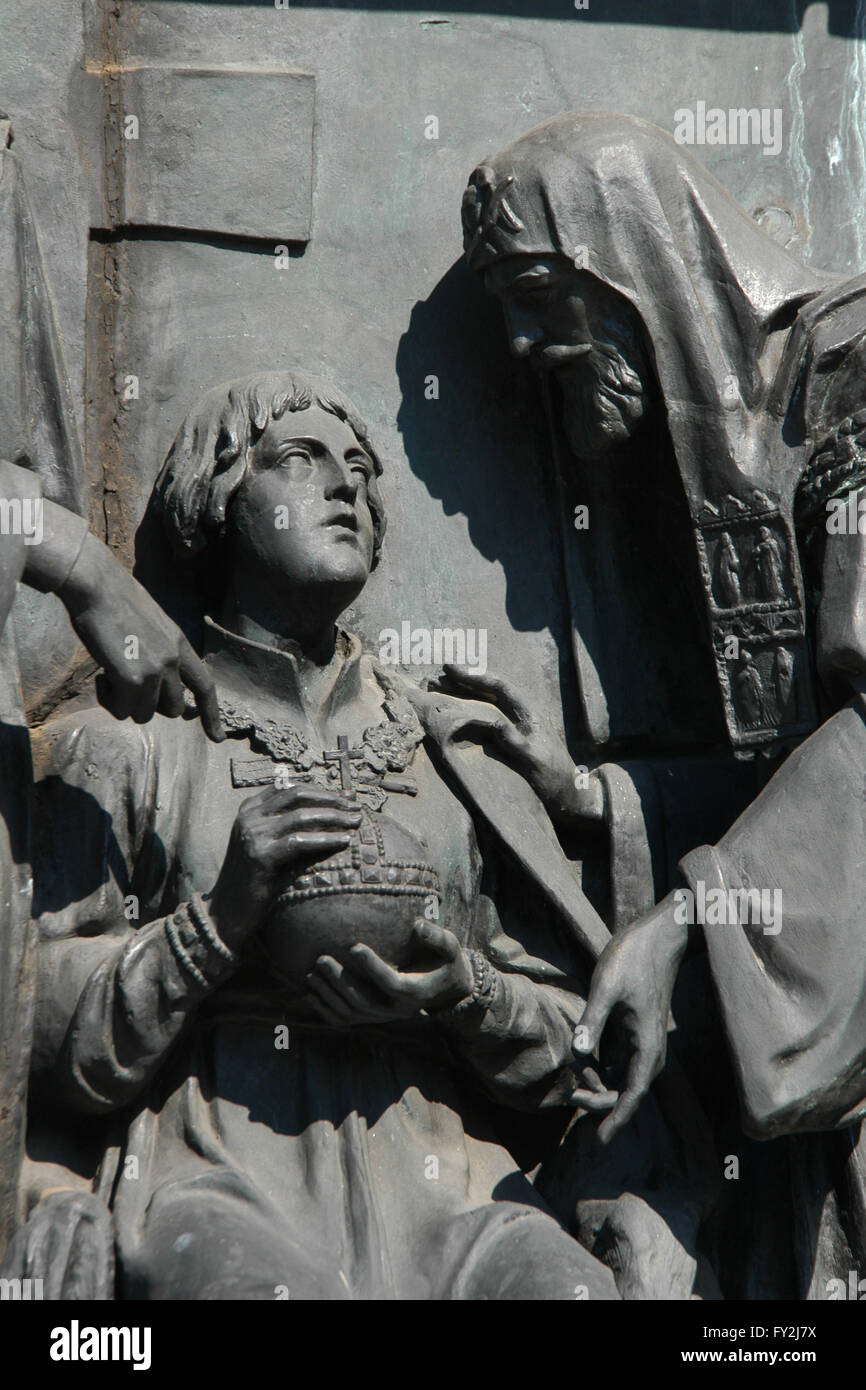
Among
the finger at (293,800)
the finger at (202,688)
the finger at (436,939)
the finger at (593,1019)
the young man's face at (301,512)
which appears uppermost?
the young man's face at (301,512)

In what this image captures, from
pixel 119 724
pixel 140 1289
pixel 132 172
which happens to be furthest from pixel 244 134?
pixel 140 1289

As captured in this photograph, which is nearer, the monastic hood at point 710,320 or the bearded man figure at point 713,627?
the bearded man figure at point 713,627

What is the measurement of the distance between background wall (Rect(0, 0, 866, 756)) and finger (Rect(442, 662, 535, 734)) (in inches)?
6.6

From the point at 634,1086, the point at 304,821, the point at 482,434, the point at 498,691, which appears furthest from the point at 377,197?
the point at 634,1086

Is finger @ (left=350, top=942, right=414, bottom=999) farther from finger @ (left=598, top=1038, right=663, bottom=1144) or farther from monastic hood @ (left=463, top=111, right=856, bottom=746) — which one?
monastic hood @ (left=463, top=111, right=856, bottom=746)

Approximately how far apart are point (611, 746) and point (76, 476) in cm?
134

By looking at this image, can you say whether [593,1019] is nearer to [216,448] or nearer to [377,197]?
[216,448]

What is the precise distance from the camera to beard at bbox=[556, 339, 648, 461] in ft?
16.3

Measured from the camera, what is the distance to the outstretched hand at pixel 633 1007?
449 cm

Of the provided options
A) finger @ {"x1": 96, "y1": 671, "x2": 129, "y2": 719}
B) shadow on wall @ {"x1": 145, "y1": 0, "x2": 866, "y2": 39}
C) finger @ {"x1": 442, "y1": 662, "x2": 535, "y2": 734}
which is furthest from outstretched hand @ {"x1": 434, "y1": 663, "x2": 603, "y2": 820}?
shadow on wall @ {"x1": 145, "y1": 0, "x2": 866, "y2": 39}

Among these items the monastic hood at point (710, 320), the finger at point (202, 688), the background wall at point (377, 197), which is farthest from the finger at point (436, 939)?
the background wall at point (377, 197)

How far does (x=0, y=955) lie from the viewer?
14.2 ft

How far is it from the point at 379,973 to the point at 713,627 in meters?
1.09

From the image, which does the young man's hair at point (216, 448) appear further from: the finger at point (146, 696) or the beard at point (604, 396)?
the finger at point (146, 696)
